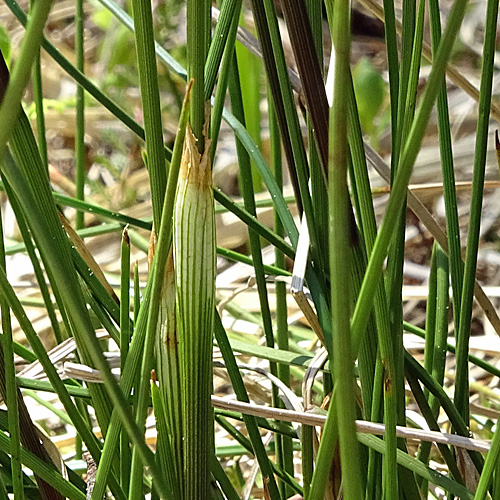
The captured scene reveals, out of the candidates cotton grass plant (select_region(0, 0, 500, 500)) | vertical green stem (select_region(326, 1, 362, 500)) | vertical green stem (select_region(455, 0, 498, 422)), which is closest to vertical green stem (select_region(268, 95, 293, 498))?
cotton grass plant (select_region(0, 0, 500, 500))

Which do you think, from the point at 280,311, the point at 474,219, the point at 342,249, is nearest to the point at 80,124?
the point at 280,311

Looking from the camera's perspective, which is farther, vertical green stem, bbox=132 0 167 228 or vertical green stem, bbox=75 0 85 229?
vertical green stem, bbox=75 0 85 229

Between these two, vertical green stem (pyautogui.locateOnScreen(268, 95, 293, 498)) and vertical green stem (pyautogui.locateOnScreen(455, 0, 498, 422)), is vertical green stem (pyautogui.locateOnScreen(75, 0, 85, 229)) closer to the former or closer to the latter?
vertical green stem (pyautogui.locateOnScreen(268, 95, 293, 498))

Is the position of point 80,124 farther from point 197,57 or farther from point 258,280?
point 197,57

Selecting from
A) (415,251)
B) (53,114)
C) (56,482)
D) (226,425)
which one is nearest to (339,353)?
(56,482)

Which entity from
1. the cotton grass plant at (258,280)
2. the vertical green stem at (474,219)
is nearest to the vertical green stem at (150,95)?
the cotton grass plant at (258,280)

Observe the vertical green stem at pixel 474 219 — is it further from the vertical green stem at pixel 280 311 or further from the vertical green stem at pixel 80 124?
the vertical green stem at pixel 80 124

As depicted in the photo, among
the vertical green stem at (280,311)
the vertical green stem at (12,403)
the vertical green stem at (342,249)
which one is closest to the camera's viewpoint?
the vertical green stem at (342,249)

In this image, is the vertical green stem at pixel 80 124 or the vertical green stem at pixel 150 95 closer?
the vertical green stem at pixel 150 95

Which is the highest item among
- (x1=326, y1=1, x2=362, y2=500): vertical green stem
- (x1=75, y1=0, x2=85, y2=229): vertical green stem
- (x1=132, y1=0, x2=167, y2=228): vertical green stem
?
(x1=75, y1=0, x2=85, y2=229): vertical green stem

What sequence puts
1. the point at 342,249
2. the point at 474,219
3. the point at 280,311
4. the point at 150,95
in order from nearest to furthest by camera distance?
the point at 342,249 < the point at 150,95 < the point at 474,219 < the point at 280,311

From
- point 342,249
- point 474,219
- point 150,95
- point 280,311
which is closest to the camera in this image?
point 342,249
